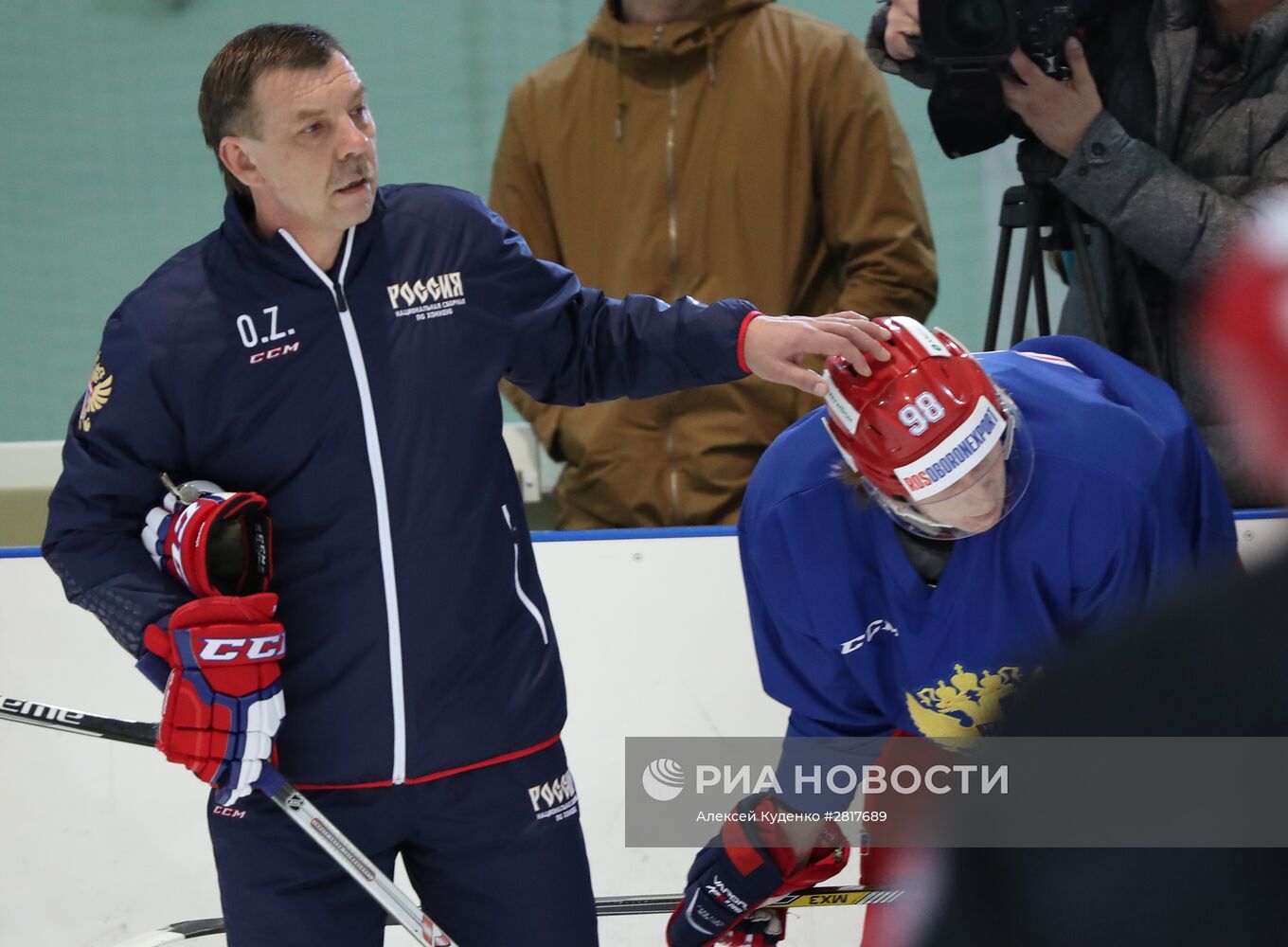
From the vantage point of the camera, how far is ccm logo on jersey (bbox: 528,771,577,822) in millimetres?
1783

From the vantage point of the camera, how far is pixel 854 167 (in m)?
2.71

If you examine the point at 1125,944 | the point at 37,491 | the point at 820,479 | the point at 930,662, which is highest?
the point at 1125,944

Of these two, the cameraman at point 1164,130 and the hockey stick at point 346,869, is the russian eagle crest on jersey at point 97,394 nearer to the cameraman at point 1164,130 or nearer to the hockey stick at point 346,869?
the hockey stick at point 346,869

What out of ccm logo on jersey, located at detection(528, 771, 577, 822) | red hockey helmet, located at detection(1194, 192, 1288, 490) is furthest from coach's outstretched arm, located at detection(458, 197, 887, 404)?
red hockey helmet, located at detection(1194, 192, 1288, 490)

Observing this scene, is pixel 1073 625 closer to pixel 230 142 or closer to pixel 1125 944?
pixel 230 142

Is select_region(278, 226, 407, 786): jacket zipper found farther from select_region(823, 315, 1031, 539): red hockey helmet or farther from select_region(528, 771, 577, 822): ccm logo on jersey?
select_region(823, 315, 1031, 539): red hockey helmet

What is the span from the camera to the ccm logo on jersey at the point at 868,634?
1.85 m

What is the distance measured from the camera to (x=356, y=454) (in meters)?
1.71

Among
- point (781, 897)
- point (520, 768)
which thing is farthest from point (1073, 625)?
point (520, 768)

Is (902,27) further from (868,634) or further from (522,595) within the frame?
(522,595)

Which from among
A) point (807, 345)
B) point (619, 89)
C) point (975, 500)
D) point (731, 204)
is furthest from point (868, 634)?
point (619, 89)

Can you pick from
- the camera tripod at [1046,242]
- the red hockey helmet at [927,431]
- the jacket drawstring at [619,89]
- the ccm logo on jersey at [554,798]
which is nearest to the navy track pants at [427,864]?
the ccm logo on jersey at [554,798]

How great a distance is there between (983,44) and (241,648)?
1375 millimetres

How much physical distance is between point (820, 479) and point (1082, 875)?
1218 millimetres
